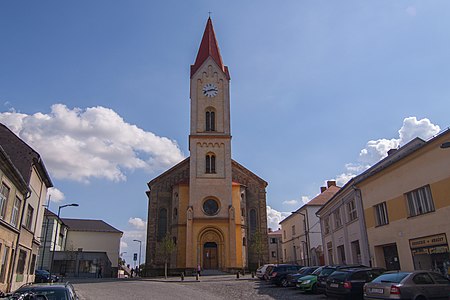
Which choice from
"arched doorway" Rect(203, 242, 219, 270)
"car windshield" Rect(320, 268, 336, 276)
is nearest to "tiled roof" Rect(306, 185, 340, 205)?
"arched doorway" Rect(203, 242, 219, 270)

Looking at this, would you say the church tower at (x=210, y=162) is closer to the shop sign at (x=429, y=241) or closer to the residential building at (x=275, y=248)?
the shop sign at (x=429, y=241)

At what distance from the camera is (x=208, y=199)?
1735 inches

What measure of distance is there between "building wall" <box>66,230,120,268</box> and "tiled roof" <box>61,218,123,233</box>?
2.11 feet

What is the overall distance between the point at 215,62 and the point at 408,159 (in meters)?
34.7

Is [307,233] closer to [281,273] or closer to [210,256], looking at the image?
[210,256]

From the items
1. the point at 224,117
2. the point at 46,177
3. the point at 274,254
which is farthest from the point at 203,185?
the point at 274,254

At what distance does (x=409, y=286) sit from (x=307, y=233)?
30124mm

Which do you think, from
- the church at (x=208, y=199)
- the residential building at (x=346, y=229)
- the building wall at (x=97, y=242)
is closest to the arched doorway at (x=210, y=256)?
the church at (x=208, y=199)

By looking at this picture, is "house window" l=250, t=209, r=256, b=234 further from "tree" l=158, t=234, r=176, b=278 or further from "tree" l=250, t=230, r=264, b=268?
"tree" l=158, t=234, r=176, b=278

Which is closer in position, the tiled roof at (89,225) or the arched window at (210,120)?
the arched window at (210,120)

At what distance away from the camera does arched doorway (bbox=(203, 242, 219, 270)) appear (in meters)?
42.2

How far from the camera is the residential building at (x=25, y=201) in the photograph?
22156 millimetres

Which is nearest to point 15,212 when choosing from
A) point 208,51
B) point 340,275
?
point 340,275

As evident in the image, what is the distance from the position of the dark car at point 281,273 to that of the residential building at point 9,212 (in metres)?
15.2
